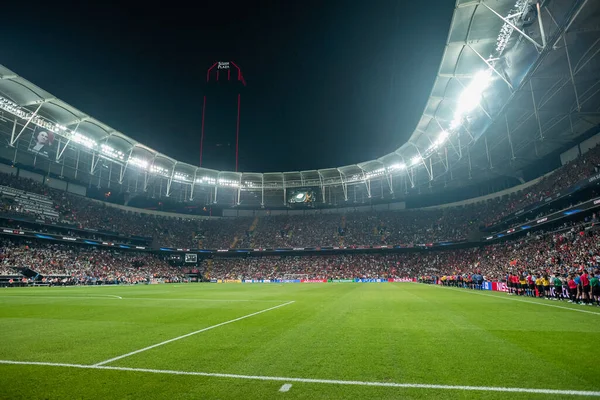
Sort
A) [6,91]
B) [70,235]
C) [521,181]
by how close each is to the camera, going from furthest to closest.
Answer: [70,235], [521,181], [6,91]

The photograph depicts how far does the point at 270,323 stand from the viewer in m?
9.99

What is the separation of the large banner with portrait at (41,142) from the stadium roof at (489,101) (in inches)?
42.0

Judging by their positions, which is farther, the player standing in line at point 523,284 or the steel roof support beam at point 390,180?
the steel roof support beam at point 390,180

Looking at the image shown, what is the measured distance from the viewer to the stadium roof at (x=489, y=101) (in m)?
19.0

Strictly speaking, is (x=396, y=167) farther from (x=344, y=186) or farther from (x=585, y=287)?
(x=585, y=287)

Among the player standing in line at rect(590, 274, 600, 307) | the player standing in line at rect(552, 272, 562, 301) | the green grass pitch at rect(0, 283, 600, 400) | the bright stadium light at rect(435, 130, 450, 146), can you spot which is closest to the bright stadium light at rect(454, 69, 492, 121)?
the bright stadium light at rect(435, 130, 450, 146)

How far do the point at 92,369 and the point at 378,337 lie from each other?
19.1 ft

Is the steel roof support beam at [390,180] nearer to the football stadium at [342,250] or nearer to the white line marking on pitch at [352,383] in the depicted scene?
the football stadium at [342,250]

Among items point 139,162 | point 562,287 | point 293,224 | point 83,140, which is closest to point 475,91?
point 562,287

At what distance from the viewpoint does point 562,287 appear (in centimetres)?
1781

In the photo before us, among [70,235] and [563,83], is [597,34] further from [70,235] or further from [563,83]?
[70,235]

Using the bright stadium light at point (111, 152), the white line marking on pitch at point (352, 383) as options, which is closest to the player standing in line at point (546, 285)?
the white line marking on pitch at point (352, 383)

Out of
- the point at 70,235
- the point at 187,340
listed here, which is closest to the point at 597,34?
the point at 187,340

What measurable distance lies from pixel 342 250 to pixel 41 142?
49.5 meters
